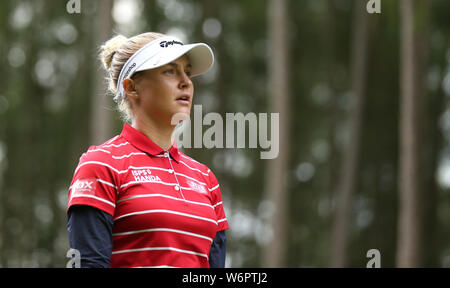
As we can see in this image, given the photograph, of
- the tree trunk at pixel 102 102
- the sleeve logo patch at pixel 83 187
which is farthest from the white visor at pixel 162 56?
the tree trunk at pixel 102 102

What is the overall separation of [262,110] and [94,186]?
21.9 meters

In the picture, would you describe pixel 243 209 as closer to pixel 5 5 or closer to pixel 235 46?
pixel 235 46

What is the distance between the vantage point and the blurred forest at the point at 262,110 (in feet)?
64.7

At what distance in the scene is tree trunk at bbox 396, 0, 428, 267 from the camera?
11.0 meters

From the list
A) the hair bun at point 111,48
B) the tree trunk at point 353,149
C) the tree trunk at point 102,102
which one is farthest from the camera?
the tree trunk at point 353,149

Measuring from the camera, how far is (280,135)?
47.6 ft

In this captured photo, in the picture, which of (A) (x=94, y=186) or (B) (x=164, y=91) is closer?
(A) (x=94, y=186)

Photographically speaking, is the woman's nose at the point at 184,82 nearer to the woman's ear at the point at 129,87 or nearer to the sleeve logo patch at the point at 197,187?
the woman's ear at the point at 129,87

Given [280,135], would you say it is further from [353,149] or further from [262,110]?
[262,110]

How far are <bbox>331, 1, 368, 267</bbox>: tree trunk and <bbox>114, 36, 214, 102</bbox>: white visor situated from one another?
15.8 metres

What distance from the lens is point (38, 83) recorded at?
2400cm

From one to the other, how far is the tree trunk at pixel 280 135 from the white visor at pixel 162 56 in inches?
430

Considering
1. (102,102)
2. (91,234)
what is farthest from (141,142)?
(102,102)
